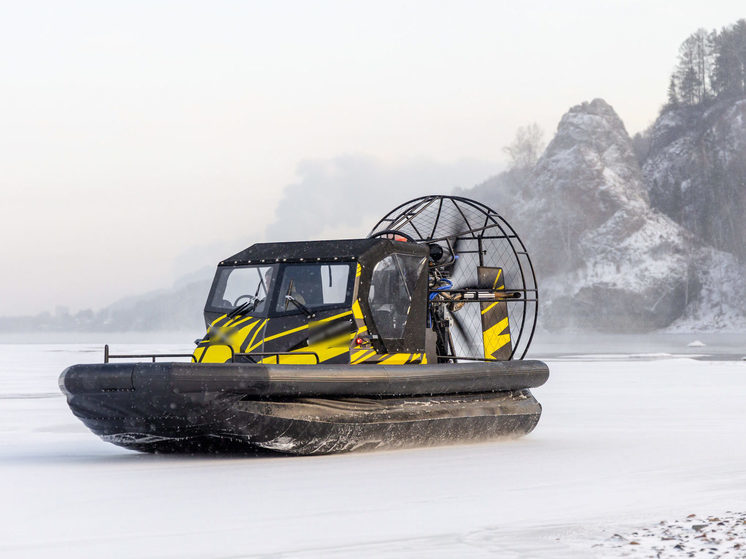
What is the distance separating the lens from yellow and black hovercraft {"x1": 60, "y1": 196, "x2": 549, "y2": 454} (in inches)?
318

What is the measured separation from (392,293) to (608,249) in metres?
74.6

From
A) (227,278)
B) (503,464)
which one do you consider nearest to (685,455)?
(503,464)

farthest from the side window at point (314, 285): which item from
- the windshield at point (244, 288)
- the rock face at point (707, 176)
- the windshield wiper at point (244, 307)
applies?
the rock face at point (707, 176)

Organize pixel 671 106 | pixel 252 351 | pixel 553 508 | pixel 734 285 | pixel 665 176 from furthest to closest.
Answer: pixel 671 106 < pixel 665 176 < pixel 734 285 < pixel 252 351 < pixel 553 508

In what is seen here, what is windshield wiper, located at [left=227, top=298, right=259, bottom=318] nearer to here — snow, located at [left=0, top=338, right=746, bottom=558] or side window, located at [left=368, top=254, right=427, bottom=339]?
side window, located at [left=368, top=254, right=427, bottom=339]

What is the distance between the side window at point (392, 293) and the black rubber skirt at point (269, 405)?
0.61 meters

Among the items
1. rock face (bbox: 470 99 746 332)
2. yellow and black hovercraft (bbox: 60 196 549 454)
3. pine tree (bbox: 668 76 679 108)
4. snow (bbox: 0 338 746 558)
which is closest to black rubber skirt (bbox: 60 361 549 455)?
yellow and black hovercraft (bbox: 60 196 549 454)

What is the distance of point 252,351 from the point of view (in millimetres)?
9258

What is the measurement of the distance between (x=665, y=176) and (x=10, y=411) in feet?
277

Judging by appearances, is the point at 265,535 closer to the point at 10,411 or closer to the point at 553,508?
the point at 553,508

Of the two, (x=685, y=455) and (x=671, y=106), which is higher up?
(x=671, y=106)

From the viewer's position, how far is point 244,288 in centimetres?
984

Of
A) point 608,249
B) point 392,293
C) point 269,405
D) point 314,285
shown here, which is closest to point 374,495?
point 269,405

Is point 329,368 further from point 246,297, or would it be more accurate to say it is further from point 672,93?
point 672,93
